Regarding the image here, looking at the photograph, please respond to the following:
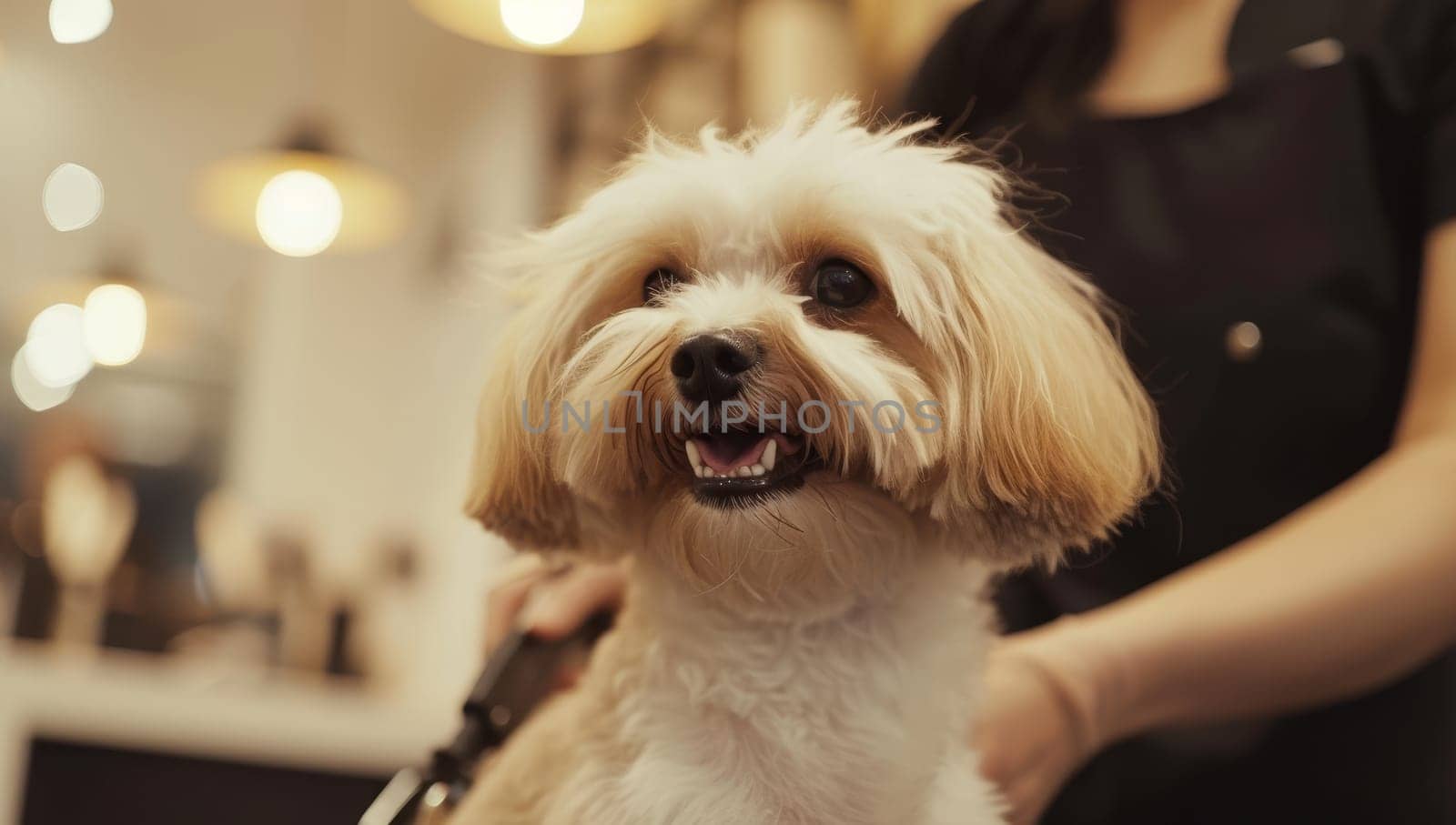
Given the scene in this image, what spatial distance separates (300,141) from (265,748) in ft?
5.77

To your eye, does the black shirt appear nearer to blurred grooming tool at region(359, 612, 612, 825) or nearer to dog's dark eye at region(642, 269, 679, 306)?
dog's dark eye at region(642, 269, 679, 306)

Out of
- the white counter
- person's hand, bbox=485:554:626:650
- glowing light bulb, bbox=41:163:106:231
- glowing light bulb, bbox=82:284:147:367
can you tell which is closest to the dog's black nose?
person's hand, bbox=485:554:626:650

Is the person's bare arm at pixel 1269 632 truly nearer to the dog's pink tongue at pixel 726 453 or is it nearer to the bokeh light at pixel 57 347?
the dog's pink tongue at pixel 726 453

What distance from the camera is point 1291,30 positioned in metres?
1.17

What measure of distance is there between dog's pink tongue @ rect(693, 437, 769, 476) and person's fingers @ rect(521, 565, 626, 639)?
30 cm

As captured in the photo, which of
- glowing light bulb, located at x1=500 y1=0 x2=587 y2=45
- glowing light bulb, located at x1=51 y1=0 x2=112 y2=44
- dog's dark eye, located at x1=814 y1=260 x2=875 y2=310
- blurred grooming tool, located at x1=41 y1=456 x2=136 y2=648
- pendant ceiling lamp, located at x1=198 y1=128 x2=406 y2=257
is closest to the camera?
dog's dark eye, located at x1=814 y1=260 x2=875 y2=310

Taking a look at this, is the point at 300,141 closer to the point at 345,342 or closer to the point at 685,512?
the point at 345,342

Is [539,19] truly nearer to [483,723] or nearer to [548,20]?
[548,20]

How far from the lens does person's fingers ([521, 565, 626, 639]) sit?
3.44 feet

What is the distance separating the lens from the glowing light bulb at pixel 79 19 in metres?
3.64

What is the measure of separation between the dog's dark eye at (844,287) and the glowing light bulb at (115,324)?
149 inches

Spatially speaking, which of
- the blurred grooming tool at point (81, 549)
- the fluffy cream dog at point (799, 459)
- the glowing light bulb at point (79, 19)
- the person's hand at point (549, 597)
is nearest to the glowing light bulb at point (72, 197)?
the glowing light bulb at point (79, 19)

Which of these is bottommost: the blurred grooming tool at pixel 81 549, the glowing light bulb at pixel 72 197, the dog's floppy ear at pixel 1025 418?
the blurred grooming tool at pixel 81 549

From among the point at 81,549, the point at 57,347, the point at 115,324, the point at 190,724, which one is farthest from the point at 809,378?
the point at 57,347
